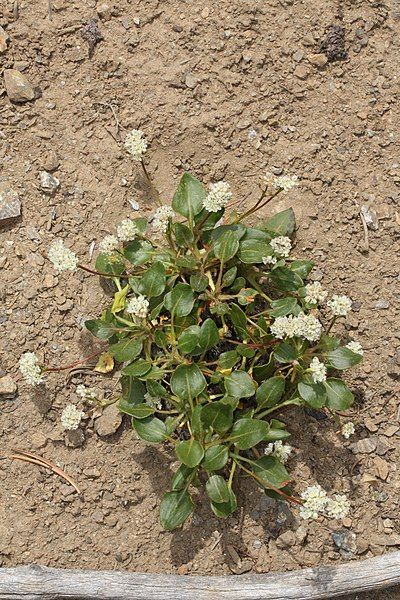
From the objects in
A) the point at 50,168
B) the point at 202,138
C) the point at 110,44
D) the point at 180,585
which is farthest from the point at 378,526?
the point at 110,44

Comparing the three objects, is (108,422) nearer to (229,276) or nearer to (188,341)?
(188,341)

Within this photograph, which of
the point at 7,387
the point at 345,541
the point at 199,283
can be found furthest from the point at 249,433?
the point at 7,387

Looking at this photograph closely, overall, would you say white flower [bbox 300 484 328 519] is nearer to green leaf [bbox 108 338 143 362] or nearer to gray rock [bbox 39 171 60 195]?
green leaf [bbox 108 338 143 362]

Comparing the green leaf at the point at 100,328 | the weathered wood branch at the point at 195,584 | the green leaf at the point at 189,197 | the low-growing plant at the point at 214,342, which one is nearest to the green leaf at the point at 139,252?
the low-growing plant at the point at 214,342

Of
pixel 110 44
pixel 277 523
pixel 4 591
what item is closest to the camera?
pixel 4 591

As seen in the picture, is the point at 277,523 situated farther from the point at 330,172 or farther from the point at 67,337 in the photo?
the point at 330,172

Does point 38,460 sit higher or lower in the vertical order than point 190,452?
lower
